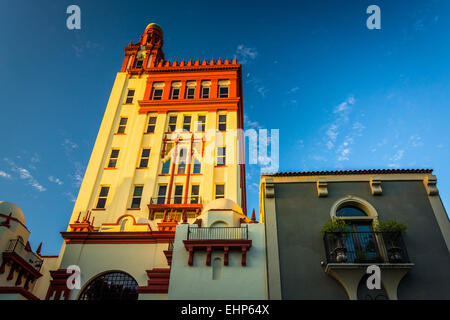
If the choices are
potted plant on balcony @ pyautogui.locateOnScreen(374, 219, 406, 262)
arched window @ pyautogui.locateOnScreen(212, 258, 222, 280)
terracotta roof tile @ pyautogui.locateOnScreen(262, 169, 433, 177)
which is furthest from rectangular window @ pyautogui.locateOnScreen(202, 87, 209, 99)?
potted plant on balcony @ pyautogui.locateOnScreen(374, 219, 406, 262)

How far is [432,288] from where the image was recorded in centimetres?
1462

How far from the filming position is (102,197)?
96.7 ft

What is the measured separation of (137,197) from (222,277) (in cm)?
1535

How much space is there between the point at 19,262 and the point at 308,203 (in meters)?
17.0

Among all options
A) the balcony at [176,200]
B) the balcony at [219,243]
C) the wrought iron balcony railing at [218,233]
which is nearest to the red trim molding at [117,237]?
the wrought iron balcony railing at [218,233]

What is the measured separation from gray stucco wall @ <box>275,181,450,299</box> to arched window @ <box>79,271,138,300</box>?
9.96 meters

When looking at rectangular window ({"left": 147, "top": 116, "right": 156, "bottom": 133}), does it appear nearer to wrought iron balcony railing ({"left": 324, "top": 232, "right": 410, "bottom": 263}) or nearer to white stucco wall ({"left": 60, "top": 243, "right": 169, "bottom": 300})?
white stucco wall ({"left": 60, "top": 243, "right": 169, "bottom": 300})

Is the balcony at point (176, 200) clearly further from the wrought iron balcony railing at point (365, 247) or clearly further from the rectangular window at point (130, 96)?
the wrought iron balcony railing at point (365, 247)

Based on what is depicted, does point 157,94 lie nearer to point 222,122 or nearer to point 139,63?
point 139,63

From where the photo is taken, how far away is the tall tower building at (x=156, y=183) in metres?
19.1

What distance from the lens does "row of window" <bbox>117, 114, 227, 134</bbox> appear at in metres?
34.1

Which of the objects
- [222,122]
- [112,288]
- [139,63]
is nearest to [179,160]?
[222,122]
